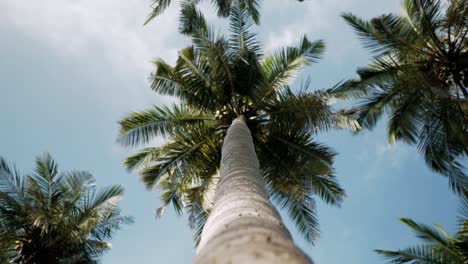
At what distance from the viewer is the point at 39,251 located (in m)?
12.3

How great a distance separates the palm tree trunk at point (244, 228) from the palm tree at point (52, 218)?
855cm

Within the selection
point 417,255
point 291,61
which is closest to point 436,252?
point 417,255

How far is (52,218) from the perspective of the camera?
12.2 meters

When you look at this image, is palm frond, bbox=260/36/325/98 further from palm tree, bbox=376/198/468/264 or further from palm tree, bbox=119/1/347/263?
palm tree, bbox=376/198/468/264

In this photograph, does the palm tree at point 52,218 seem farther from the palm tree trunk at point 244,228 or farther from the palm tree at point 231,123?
the palm tree trunk at point 244,228

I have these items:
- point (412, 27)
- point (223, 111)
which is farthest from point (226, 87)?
point (412, 27)

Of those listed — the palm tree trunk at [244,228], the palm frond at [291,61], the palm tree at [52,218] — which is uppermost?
the palm frond at [291,61]

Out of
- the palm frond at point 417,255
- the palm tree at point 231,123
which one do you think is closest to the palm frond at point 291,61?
the palm tree at point 231,123

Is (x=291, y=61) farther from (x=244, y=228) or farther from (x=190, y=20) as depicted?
(x=244, y=228)

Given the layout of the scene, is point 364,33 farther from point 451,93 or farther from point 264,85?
point 264,85

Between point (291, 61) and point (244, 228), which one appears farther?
point (291, 61)

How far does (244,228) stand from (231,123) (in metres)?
8.43

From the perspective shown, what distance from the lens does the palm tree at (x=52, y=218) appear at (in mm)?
12156

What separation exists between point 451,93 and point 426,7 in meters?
2.66
